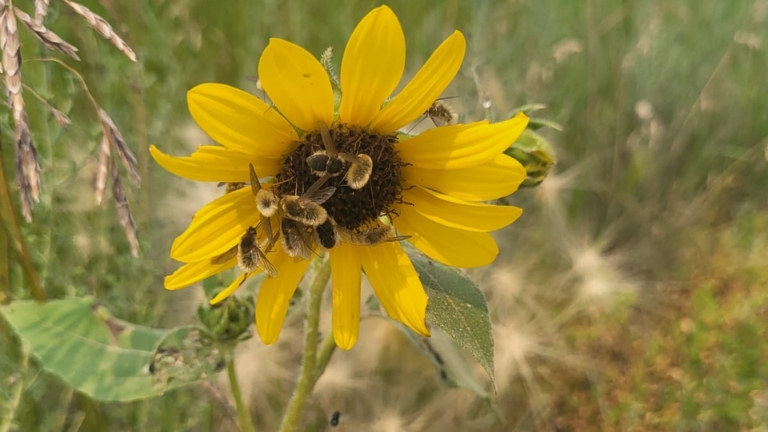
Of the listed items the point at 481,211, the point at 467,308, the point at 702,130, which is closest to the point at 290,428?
the point at 467,308

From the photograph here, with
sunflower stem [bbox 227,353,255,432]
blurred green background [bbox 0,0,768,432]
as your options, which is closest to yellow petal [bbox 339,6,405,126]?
sunflower stem [bbox 227,353,255,432]

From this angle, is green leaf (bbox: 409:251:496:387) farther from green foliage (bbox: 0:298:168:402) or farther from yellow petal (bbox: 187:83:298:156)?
green foliage (bbox: 0:298:168:402)

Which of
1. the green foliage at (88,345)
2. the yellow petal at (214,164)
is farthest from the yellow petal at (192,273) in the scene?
the green foliage at (88,345)

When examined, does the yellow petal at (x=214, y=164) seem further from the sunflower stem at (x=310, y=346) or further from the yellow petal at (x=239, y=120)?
the sunflower stem at (x=310, y=346)

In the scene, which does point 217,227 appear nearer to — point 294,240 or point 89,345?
point 294,240

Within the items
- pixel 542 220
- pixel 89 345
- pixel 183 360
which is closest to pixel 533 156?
pixel 183 360

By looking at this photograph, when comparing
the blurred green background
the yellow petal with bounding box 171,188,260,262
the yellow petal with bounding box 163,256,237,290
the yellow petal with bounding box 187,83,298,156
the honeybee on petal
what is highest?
the yellow petal with bounding box 187,83,298,156
